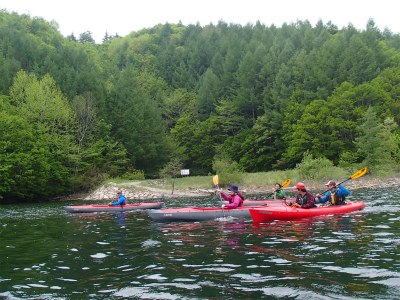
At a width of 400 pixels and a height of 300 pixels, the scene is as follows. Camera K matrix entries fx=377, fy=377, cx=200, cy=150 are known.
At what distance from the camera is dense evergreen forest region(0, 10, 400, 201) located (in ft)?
117

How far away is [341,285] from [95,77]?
5129 centimetres

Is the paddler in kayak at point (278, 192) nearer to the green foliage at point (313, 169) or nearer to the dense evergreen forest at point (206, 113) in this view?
the green foliage at point (313, 169)

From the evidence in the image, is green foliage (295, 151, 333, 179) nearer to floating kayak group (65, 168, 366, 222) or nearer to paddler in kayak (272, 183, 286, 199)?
paddler in kayak (272, 183, 286, 199)

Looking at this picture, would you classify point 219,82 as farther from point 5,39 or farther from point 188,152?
point 5,39

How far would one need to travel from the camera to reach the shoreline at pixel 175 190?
102ft

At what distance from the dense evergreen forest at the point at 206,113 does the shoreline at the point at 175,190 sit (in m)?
2.57

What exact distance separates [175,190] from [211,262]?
27169mm

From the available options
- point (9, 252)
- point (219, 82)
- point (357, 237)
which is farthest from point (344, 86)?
point (9, 252)

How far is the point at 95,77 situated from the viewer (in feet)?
172

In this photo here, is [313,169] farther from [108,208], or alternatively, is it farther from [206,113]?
[206,113]

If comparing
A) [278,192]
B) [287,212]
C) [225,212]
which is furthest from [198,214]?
[278,192]

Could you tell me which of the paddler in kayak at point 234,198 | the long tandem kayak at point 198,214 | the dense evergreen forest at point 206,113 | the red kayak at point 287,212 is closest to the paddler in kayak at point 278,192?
the paddler in kayak at point 234,198

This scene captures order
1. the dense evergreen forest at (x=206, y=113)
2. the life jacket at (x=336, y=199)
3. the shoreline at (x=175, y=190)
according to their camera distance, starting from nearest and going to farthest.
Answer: the life jacket at (x=336, y=199), the shoreline at (x=175, y=190), the dense evergreen forest at (x=206, y=113)

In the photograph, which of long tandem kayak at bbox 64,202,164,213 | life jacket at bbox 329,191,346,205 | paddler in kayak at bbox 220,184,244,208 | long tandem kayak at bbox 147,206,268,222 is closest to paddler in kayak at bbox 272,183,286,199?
life jacket at bbox 329,191,346,205
